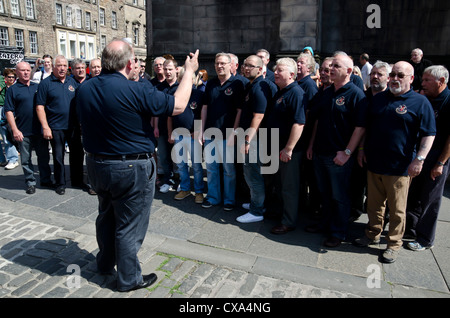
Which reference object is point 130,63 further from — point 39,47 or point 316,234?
point 39,47

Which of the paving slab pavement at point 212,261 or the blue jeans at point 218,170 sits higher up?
the blue jeans at point 218,170

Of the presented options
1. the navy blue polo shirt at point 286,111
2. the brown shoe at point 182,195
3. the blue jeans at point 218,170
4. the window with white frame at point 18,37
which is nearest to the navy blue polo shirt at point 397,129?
the navy blue polo shirt at point 286,111

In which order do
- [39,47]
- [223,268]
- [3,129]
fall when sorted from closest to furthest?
[223,268] < [3,129] < [39,47]

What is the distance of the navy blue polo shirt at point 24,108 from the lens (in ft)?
19.3

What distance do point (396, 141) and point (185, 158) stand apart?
3128 mm

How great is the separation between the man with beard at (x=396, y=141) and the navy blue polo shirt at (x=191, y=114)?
2.59m

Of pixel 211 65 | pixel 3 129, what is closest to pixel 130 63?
pixel 3 129

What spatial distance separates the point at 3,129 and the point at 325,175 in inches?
265

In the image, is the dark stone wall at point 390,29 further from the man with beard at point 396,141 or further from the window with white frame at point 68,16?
the window with white frame at point 68,16

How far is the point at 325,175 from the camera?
418 cm

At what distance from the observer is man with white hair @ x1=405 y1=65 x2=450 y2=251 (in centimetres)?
380

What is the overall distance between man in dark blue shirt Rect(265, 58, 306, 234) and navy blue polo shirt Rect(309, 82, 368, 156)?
0.24 meters
